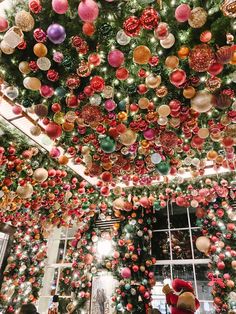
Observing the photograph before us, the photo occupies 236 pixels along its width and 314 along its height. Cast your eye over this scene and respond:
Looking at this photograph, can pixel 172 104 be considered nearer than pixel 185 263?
Yes

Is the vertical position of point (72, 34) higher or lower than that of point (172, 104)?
higher

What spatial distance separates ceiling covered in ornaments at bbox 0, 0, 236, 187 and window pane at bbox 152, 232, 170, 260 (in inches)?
119

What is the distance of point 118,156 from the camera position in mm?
4113

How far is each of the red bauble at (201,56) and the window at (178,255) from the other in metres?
4.65

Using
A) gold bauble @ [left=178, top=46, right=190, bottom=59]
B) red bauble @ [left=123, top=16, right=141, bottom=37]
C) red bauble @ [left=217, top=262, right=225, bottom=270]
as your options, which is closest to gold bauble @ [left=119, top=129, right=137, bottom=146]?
gold bauble @ [left=178, top=46, right=190, bottom=59]

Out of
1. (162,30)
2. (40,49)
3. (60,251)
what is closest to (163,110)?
(162,30)

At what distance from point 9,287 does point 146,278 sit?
2.85 m

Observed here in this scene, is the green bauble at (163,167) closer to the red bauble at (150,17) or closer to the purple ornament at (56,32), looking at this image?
the red bauble at (150,17)

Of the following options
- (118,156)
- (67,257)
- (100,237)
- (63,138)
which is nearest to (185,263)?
(100,237)

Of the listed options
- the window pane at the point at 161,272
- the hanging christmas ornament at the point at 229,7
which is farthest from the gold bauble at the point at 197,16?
the window pane at the point at 161,272

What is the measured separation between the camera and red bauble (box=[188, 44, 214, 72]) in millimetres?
2434

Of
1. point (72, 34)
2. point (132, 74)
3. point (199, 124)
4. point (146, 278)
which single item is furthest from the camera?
point (146, 278)

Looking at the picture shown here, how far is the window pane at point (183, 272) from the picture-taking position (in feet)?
19.3

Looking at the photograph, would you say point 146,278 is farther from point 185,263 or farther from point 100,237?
point 100,237
